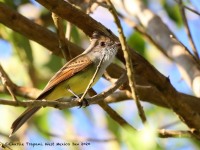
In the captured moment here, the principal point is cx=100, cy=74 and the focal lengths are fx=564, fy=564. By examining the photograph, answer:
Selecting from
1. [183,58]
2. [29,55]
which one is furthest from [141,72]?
[29,55]

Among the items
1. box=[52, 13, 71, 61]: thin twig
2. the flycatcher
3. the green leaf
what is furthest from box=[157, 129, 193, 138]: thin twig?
the green leaf

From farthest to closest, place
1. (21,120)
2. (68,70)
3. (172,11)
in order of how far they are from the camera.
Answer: (172,11) → (68,70) → (21,120)

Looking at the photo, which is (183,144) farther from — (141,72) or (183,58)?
(141,72)

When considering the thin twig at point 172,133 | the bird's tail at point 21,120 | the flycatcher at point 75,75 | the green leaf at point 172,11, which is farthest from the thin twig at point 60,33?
the green leaf at point 172,11

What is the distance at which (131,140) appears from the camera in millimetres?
2062

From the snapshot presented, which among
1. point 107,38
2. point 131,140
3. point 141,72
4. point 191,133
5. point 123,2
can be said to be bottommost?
point 131,140

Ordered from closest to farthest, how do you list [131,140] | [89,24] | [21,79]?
[131,140], [89,24], [21,79]

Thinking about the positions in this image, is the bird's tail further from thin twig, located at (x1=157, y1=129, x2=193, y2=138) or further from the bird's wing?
thin twig, located at (x1=157, y1=129, x2=193, y2=138)

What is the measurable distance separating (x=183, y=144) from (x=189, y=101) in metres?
0.45

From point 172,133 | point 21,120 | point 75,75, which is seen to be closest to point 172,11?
point 75,75

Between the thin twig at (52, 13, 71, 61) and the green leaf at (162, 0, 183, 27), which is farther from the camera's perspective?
the green leaf at (162, 0, 183, 27)

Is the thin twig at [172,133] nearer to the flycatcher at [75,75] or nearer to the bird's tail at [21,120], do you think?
the flycatcher at [75,75]

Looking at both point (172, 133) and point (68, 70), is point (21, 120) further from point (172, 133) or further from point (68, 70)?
point (172, 133)

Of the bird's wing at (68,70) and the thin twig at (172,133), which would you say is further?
the bird's wing at (68,70)
